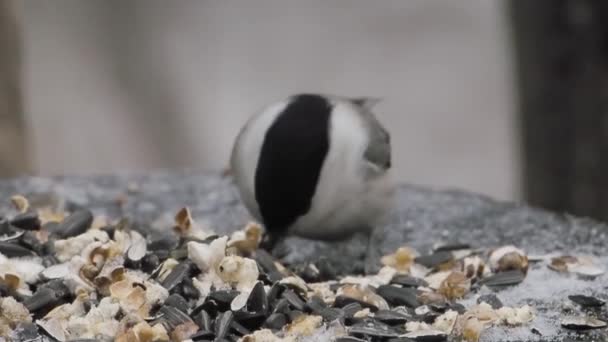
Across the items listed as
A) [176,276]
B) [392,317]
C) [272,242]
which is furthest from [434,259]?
[176,276]

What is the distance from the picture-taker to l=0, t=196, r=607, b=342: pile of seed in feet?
4.82

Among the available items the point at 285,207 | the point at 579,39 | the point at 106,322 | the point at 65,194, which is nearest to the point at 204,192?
the point at 65,194

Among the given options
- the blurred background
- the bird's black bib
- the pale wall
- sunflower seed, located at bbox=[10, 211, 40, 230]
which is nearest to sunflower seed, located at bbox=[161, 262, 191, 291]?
the bird's black bib

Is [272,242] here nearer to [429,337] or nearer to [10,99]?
[429,337]

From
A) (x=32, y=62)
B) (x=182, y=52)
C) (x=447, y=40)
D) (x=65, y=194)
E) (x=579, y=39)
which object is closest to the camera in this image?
(x=65, y=194)

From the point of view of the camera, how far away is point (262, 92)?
6.48m

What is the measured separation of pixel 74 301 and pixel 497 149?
16.7 feet

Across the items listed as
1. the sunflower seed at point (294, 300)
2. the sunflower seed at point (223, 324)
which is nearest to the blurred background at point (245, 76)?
the sunflower seed at point (294, 300)

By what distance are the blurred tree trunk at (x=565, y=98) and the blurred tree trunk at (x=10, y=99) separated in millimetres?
1515

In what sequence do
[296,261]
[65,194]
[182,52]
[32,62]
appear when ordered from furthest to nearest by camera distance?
A: [182,52], [32,62], [65,194], [296,261]

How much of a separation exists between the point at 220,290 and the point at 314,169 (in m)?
0.38

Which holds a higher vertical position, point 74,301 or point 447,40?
point 74,301

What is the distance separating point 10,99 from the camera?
3.16 m

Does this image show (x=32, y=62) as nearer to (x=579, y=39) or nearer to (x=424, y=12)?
(x=424, y=12)
